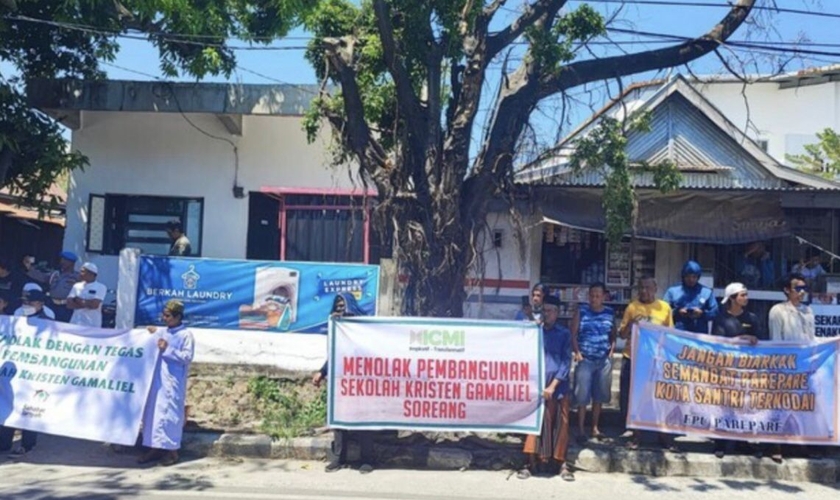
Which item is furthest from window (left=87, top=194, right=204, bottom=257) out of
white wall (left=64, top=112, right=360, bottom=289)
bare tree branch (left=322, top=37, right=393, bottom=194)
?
bare tree branch (left=322, top=37, right=393, bottom=194)

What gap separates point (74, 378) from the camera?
696cm

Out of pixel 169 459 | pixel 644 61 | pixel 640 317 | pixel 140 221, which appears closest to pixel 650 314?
pixel 640 317

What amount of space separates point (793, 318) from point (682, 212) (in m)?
3.53

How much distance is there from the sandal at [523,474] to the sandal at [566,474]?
0.31 metres

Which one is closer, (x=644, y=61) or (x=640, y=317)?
(x=640, y=317)

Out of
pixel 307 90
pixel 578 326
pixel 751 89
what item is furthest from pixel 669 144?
pixel 751 89

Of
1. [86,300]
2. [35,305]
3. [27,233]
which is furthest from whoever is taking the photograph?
[27,233]

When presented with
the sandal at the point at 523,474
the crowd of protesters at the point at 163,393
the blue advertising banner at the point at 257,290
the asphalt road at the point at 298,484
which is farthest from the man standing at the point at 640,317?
the crowd of protesters at the point at 163,393

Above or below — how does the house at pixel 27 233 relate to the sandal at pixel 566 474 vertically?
above

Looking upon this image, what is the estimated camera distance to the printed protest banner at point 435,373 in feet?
22.2

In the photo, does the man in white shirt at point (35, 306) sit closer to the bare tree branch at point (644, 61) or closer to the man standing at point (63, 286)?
the man standing at point (63, 286)

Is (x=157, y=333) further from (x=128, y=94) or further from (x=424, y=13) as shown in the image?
(x=128, y=94)

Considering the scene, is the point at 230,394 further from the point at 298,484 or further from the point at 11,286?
the point at 11,286

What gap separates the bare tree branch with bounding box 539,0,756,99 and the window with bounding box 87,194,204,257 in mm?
7224
